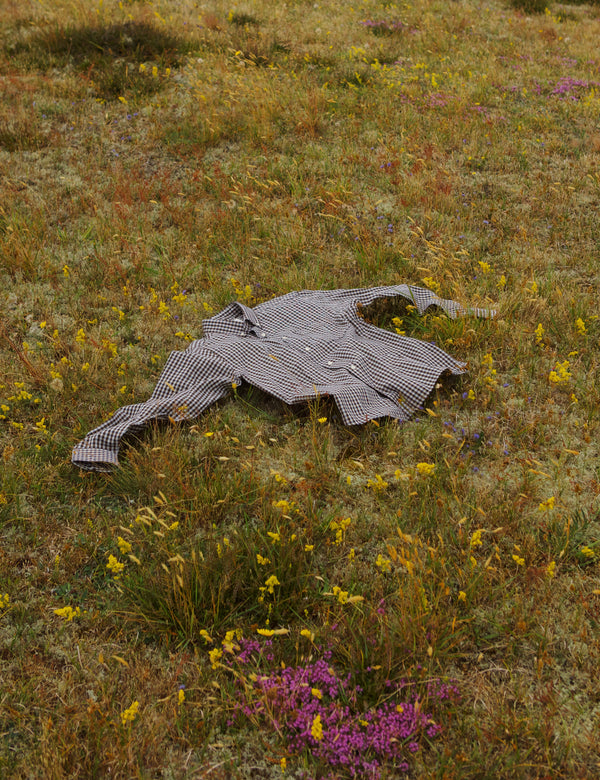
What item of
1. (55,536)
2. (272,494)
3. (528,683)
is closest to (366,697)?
(528,683)

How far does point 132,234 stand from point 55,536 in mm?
3529

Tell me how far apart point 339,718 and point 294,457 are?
5.18 feet

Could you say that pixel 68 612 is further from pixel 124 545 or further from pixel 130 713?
pixel 130 713

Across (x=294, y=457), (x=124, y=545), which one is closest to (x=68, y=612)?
(x=124, y=545)

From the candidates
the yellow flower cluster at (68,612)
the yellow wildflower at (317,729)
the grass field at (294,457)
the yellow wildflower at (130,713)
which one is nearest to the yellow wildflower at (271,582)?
the grass field at (294,457)

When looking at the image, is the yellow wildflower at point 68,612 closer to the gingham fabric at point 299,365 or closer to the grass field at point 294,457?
the grass field at point 294,457

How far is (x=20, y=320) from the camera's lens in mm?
5008

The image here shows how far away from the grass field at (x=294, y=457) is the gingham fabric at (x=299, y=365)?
5.4 inches

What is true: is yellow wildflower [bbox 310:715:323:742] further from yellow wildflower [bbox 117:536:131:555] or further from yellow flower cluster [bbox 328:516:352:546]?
yellow wildflower [bbox 117:536:131:555]

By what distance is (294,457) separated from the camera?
3789 millimetres

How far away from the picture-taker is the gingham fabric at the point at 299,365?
13.0 ft

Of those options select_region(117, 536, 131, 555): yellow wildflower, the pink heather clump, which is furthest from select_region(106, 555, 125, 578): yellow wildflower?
the pink heather clump

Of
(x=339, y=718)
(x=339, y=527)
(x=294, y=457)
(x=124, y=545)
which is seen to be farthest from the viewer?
(x=294, y=457)

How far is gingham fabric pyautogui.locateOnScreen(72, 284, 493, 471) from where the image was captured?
3961 mm
